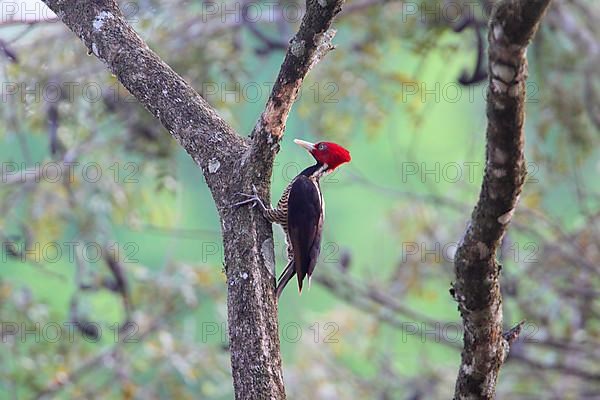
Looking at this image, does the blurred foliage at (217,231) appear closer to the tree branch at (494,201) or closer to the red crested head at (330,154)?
the red crested head at (330,154)

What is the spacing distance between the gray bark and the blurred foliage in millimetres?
2503

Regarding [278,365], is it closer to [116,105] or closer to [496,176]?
[496,176]

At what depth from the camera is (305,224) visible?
379 centimetres

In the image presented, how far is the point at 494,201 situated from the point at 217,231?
4879 millimetres

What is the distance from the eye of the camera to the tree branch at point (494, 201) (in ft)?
6.23

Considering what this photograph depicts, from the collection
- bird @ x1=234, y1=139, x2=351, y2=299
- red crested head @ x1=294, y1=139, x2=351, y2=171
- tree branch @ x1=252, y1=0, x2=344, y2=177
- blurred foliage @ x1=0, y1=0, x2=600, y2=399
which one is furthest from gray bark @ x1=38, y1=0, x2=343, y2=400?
blurred foliage @ x1=0, y1=0, x2=600, y2=399

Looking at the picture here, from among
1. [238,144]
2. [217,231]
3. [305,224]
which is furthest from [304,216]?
[217,231]

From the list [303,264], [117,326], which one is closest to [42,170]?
[117,326]

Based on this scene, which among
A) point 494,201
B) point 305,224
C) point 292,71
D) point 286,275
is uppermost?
point 292,71

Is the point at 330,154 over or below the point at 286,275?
over

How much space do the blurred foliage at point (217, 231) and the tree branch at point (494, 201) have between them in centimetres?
304

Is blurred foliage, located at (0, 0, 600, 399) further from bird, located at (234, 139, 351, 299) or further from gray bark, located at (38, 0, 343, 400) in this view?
gray bark, located at (38, 0, 343, 400)

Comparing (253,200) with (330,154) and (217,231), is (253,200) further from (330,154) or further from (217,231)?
(217,231)

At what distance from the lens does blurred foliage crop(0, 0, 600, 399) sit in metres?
5.96
